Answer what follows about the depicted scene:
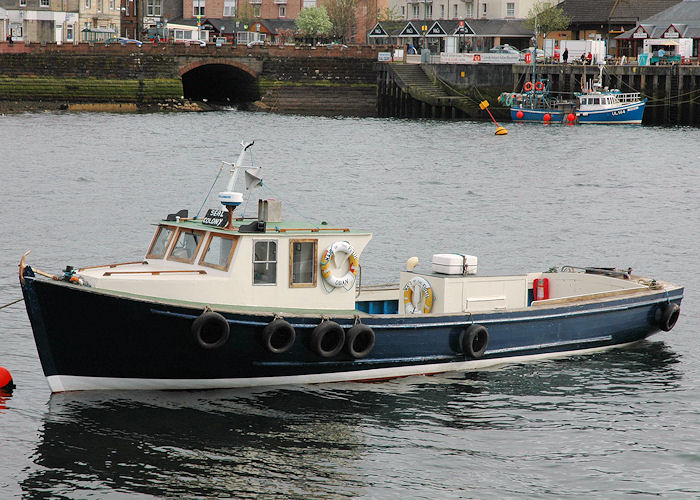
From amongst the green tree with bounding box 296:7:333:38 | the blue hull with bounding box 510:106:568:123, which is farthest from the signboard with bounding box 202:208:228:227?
the green tree with bounding box 296:7:333:38

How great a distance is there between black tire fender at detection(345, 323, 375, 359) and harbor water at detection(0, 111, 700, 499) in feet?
2.44

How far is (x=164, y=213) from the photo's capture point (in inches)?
1583

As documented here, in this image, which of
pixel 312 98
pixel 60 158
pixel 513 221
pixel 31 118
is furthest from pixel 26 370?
pixel 312 98

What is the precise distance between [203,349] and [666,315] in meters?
9.77

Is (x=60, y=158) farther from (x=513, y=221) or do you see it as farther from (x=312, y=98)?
(x=312, y=98)

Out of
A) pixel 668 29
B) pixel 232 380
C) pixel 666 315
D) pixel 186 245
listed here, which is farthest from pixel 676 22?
pixel 232 380

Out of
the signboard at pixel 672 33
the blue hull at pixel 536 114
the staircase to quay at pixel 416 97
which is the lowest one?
the blue hull at pixel 536 114

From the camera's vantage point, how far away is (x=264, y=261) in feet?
58.4

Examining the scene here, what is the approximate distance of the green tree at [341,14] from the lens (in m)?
123

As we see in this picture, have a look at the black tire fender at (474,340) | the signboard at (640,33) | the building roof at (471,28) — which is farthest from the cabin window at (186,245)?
the building roof at (471,28)

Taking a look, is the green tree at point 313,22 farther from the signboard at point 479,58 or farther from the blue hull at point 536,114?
the blue hull at point 536,114

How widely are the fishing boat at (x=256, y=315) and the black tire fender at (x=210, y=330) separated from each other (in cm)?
2

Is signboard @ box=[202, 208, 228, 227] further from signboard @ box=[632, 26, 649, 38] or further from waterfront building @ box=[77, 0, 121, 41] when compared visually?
waterfront building @ box=[77, 0, 121, 41]

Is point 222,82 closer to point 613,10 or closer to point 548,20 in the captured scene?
point 548,20
